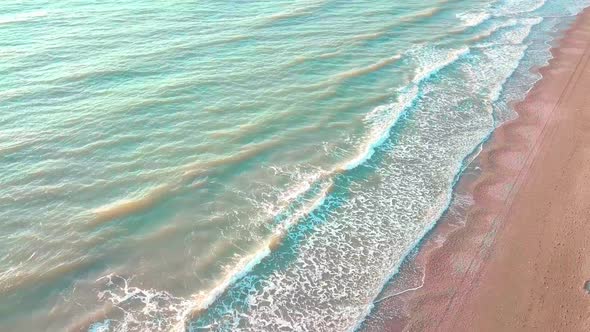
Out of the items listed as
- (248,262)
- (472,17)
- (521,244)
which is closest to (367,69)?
(521,244)

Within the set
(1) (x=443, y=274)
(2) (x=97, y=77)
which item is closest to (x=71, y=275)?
(1) (x=443, y=274)

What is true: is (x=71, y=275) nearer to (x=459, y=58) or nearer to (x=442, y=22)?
(x=459, y=58)

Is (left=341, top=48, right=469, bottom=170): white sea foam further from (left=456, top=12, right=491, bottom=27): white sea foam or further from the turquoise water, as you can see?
(left=456, top=12, right=491, bottom=27): white sea foam

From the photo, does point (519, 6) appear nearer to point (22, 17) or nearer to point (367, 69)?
point (367, 69)

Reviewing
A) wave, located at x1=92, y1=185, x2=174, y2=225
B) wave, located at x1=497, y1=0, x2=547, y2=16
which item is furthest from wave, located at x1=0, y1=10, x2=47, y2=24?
wave, located at x1=497, y1=0, x2=547, y2=16

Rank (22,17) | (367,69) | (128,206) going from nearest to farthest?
(128,206)
(367,69)
(22,17)

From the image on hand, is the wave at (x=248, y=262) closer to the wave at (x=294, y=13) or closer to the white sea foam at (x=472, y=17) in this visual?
the wave at (x=294, y=13)
